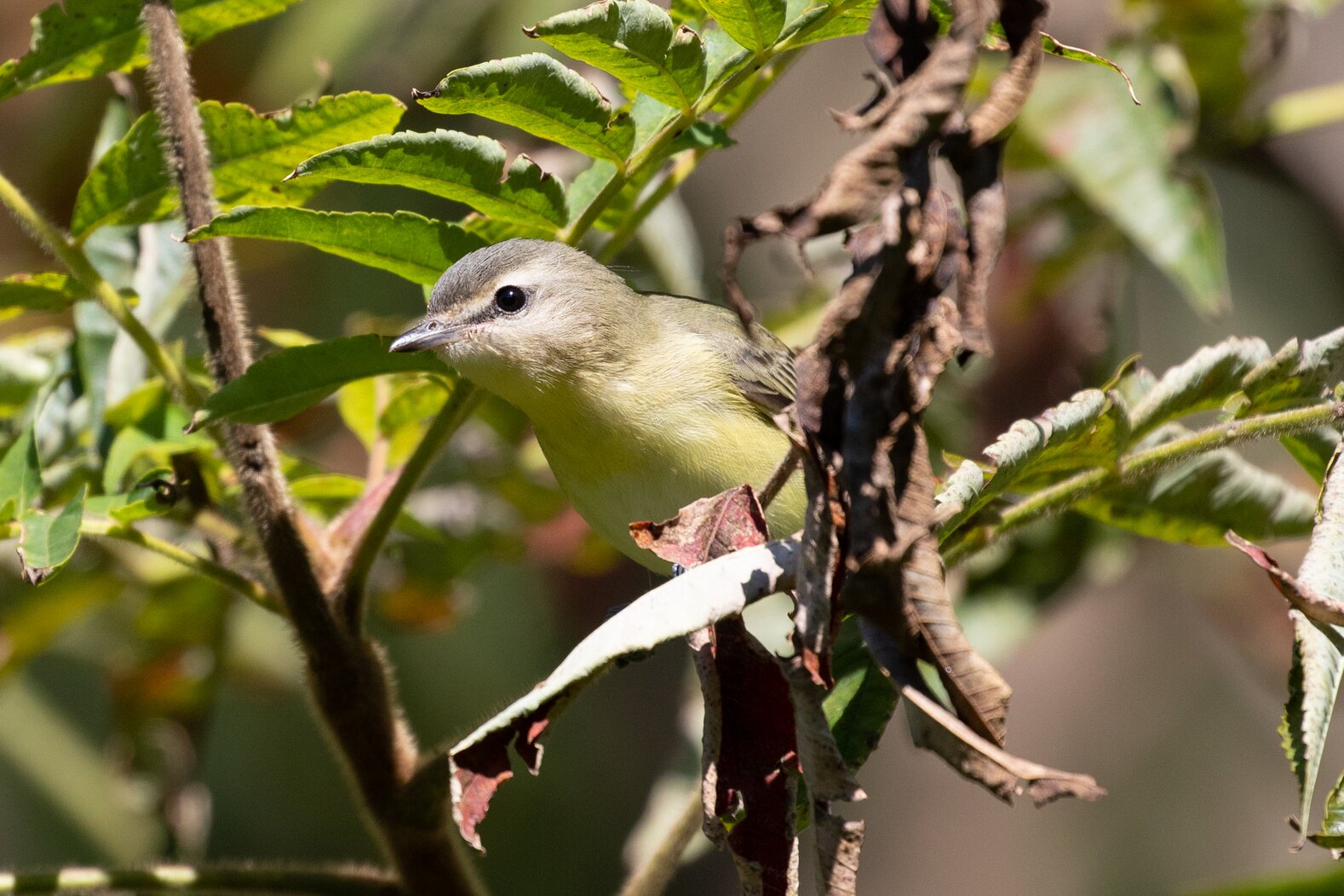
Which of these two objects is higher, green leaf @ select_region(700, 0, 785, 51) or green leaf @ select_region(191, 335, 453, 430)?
green leaf @ select_region(700, 0, 785, 51)

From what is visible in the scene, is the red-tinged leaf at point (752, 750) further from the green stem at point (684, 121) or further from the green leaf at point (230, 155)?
the green leaf at point (230, 155)

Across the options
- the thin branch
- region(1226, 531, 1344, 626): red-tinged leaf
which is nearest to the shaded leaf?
region(1226, 531, 1344, 626): red-tinged leaf

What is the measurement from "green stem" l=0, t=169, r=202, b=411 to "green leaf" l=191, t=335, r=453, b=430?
26cm

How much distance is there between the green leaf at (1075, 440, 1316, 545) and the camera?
83.8 inches

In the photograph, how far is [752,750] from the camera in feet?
4.92

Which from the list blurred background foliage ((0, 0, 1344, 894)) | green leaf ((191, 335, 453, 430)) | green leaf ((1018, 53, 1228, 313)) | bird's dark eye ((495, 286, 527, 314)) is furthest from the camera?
blurred background foliage ((0, 0, 1344, 894))

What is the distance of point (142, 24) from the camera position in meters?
2.16

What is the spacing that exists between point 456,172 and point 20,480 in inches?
32.5

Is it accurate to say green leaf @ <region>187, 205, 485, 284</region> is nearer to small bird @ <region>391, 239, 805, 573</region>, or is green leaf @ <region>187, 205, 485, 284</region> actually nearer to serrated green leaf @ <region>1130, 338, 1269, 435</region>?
small bird @ <region>391, 239, 805, 573</region>

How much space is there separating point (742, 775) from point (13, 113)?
17.0 feet

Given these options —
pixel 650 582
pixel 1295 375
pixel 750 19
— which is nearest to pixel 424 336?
pixel 750 19

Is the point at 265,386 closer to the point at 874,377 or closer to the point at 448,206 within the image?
the point at 874,377

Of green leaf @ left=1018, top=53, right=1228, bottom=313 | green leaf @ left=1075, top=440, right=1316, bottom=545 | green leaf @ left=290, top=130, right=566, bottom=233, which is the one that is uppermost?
green leaf @ left=1018, top=53, right=1228, bottom=313

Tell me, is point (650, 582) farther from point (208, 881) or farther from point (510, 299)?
point (208, 881)
